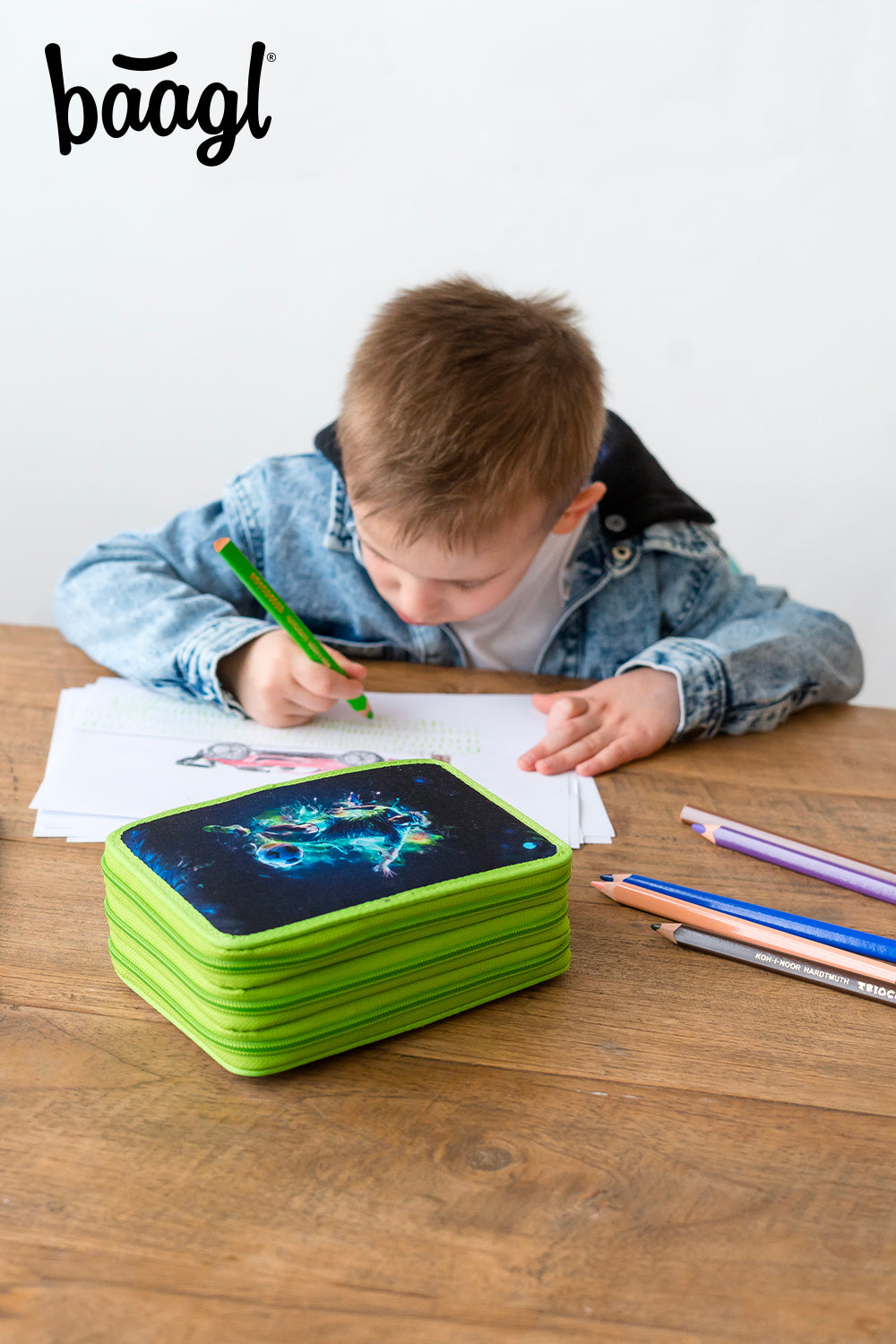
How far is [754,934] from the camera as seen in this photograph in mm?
551

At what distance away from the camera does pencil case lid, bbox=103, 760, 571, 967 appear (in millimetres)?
436

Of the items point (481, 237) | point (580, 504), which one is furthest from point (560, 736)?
point (481, 237)

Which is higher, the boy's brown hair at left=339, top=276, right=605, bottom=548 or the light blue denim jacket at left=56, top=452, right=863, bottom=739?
the boy's brown hair at left=339, top=276, right=605, bottom=548

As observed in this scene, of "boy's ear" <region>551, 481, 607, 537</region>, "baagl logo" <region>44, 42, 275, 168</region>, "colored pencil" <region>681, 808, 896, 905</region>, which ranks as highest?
"baagl logo" <region>44, 42, 275, 168</region>

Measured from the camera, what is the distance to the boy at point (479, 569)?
0.84m

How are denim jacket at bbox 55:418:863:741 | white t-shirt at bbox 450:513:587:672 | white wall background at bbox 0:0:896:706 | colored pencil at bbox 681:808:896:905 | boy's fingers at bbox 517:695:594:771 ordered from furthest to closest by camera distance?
white wall background at bbox 0:0:896:706 < white t-shirt at bbox 450:513:587:672 < denim jacket at bbox 55:418:863:741 < boy's fingers at bbox 517:695:594:771 < colored pencil at bbox 681:808:896:905

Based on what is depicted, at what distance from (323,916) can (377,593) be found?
68 centimetres

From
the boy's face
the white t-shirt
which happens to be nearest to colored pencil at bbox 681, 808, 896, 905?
the boy's face

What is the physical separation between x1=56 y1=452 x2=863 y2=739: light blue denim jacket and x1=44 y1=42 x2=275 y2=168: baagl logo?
117 cm

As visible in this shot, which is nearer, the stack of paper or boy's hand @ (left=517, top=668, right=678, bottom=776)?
the stack of paper

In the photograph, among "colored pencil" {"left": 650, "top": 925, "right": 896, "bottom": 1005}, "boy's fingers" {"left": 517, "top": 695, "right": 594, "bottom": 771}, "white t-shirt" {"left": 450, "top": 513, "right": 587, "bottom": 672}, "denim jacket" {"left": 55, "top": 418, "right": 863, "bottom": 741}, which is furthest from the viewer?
"white t-shirt" {"left": 450, "top": 513, "right": 587, "bottom": 672}

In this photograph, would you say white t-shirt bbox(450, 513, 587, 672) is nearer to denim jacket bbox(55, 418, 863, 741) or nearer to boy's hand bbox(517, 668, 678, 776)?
denim jacket bbox(55, 418, 863, 741)

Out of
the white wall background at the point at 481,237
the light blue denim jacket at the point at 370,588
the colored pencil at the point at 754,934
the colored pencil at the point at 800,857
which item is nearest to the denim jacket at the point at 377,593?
the light blue denim jacket at the point at 370,588

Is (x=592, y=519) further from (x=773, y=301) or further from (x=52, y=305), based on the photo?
(x=52, y=305)
